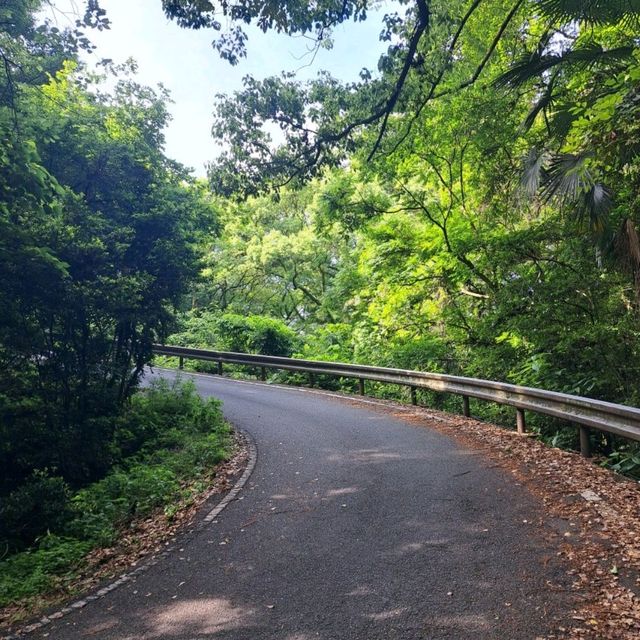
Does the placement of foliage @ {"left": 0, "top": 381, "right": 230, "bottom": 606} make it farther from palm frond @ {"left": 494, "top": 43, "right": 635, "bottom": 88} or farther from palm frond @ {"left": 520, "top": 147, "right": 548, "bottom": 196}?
palm frond @ {"left": 494, "top": 43, "right": 635, "bottom": 88}

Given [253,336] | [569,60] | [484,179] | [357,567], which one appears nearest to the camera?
[357,567]

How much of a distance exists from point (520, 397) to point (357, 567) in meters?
5.06

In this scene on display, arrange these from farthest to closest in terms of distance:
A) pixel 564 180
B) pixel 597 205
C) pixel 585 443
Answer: pixel 597 205, pixel 564 180, pixel 585 443

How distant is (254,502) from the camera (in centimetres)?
589

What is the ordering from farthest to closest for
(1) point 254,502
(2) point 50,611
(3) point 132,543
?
(1) point 254,502, (3) point 132,543, (2) point 50,611

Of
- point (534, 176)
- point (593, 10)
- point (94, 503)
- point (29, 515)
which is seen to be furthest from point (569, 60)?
point (29, 515)

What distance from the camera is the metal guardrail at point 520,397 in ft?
18.8

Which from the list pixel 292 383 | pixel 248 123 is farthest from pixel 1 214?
pixel 292 383

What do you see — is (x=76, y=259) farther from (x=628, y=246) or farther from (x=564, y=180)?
(x=628, y=246)

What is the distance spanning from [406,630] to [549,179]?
6.75 meters

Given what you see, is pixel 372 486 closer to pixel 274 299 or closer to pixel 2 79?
pixel 2 79

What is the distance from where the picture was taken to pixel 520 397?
8.12m

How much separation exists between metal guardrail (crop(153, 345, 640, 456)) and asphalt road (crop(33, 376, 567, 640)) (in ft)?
4.38

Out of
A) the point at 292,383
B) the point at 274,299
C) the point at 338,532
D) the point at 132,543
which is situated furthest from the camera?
the point at 274,299
